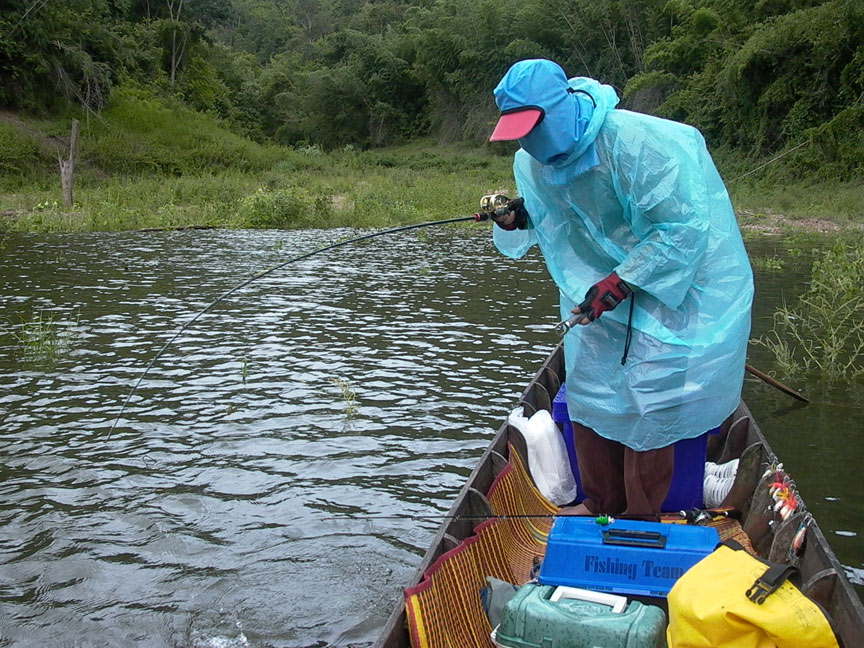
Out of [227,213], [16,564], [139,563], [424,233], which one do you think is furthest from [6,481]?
[227,213]

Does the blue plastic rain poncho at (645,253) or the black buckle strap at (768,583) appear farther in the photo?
the blue plastic rain poncho at (645,253)

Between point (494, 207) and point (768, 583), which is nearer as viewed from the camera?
point (768, 583)

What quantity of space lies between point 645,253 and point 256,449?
417 centimetres

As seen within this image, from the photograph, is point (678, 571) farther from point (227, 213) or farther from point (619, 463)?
point (227, 213)

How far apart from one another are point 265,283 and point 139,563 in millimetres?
9558

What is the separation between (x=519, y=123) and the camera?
10.8ft

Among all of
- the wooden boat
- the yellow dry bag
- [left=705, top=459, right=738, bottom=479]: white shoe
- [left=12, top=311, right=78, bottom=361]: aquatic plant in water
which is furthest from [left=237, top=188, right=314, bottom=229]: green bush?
the yellow dry bag

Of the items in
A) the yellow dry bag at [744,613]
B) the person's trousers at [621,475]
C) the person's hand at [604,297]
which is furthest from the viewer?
the person's trousers at [621,475]

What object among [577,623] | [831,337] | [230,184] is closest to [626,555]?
[577,623]

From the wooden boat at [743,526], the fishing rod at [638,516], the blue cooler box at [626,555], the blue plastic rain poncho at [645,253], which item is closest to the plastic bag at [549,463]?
the wooden boat at [743,526]

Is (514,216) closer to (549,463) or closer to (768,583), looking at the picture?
(549,463)

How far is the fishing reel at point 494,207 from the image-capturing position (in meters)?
4.01

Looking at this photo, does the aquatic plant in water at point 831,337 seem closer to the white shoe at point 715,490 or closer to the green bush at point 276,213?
the white shoe at point 715,490

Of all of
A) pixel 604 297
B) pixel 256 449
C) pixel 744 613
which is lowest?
pixel 256 449
